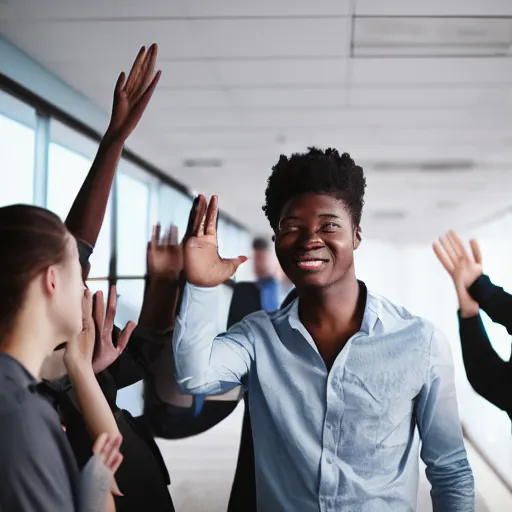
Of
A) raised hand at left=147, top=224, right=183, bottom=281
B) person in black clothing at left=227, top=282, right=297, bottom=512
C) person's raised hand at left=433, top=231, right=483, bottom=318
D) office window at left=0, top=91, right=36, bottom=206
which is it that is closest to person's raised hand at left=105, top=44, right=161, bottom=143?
office window at left=0, top=91, right=36, bottom=206

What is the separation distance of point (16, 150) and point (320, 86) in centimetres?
106

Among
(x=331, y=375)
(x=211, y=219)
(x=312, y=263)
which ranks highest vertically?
(x=211, y=219)

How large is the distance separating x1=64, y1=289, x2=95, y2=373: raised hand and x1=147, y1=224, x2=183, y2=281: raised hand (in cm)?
35

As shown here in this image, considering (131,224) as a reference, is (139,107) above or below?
above

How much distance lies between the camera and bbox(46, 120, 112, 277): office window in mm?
1574

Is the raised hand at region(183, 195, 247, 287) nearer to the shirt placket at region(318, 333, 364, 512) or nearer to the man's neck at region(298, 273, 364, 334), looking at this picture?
the man's neck at region(298, 273, 364, 334)

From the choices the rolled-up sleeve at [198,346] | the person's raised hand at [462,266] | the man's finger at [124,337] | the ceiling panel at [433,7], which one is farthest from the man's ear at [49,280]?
the ceiling panel at [433,7]

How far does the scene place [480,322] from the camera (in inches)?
59.9

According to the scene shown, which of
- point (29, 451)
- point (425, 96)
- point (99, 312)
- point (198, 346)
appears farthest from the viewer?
point (425, 96)

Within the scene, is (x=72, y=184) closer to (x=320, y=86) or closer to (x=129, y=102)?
(x=129, y=102)

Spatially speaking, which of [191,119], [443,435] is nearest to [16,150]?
[191,119]

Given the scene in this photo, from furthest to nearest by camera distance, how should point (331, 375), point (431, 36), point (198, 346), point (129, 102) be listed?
point (431, 36), point (129, 102), point (331, 375), point (198, 346)

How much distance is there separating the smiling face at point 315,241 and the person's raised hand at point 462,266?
1.27 ft

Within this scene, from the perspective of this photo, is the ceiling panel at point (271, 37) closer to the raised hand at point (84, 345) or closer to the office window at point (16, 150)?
the office window at point (16, 150)
